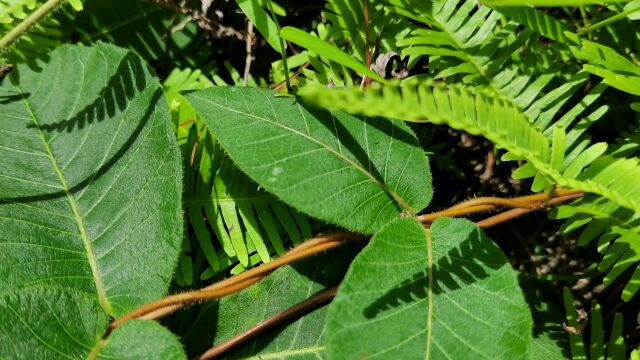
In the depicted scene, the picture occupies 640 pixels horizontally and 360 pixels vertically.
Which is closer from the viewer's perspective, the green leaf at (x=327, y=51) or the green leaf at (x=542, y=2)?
the green leaf at (x=542, y=2)

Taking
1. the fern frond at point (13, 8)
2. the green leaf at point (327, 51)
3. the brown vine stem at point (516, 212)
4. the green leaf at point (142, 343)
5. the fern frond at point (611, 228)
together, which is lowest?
the fern frond at point (611, 228)

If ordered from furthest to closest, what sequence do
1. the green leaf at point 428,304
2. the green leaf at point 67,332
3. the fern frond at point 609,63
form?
the fern frond at point 609,63 < the green leaf at point 67,332 < the green leaf at point 428,304

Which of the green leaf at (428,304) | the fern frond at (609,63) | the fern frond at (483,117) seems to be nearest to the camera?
the fern frond at (483,117)

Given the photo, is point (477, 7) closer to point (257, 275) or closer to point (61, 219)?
point (257, 275)

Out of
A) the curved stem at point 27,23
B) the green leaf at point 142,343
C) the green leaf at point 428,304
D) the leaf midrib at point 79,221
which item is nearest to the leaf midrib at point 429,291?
the green leaf at point 428,304

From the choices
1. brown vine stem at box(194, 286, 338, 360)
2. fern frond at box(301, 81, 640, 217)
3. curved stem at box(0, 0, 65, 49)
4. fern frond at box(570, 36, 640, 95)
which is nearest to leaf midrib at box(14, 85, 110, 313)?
curved stem at box(0, 0, 65, 49)

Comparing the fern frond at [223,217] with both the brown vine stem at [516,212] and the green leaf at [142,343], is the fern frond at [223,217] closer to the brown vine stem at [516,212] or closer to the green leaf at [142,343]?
the green leaf at [142,343]

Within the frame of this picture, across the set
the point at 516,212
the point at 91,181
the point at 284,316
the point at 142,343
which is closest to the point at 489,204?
the point at 516,212

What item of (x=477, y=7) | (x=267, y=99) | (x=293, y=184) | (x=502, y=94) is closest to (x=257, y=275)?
(x=293, y=184)
